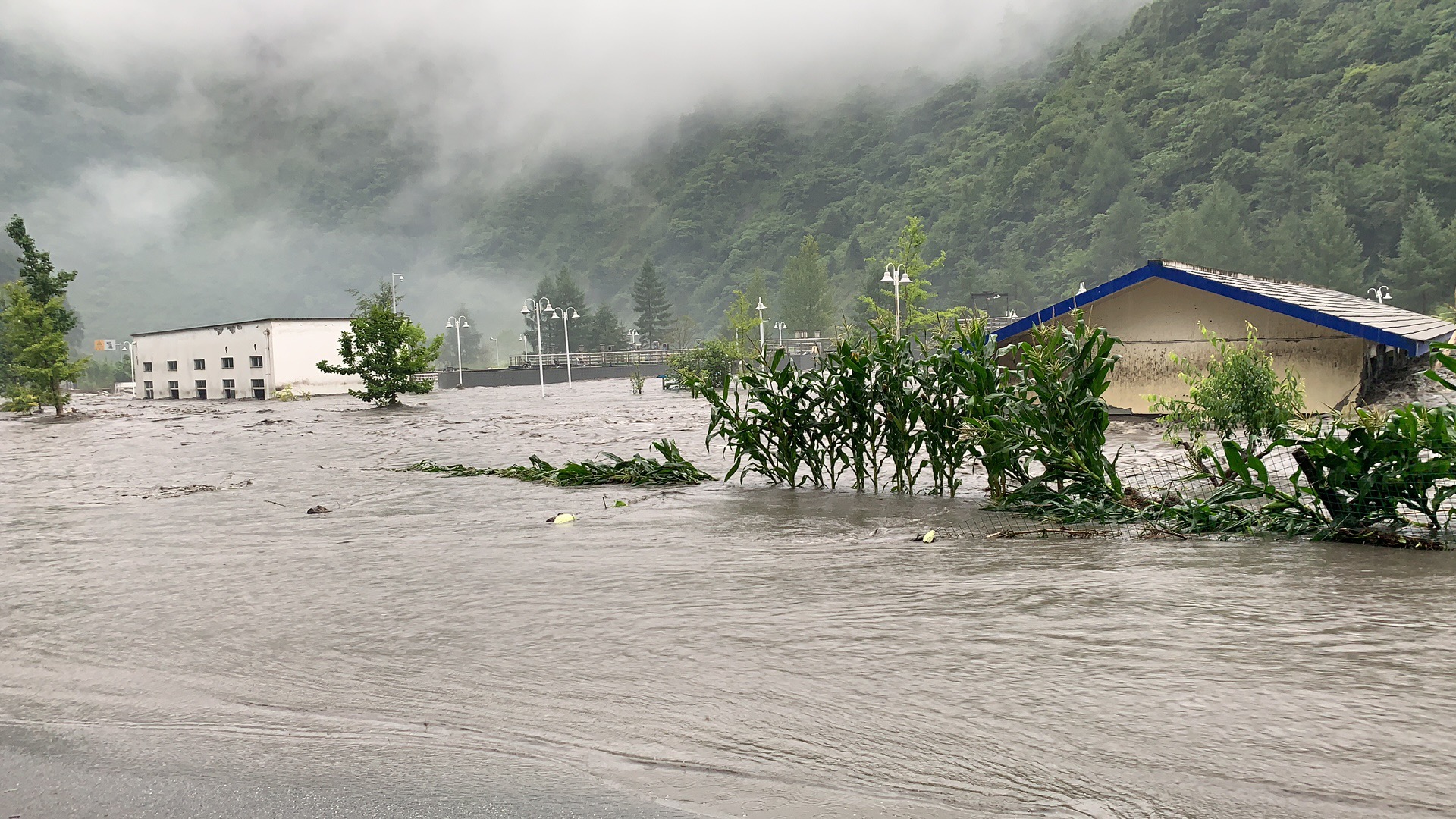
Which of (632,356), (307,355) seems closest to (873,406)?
(307,355)

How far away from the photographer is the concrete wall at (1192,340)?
1981 cm

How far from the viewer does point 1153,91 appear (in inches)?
5404

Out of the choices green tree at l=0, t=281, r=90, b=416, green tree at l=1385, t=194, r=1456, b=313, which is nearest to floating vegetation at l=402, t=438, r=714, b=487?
green tree at l=0, t=281, r=90, b=416

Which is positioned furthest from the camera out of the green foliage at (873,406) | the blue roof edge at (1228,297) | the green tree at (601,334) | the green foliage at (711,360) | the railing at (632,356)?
the green tree at (601,334)

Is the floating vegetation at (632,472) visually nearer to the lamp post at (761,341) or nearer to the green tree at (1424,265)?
the lamp post at (761,341)

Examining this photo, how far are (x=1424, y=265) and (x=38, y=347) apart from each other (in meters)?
91.8

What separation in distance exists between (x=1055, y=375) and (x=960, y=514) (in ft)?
5.99

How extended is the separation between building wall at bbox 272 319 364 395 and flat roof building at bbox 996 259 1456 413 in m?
57.9

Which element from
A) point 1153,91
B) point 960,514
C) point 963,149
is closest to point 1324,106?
point 1153,91

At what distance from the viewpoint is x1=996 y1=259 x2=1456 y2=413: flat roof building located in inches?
774

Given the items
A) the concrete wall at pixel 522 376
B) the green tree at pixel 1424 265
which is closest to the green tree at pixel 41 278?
the concrete wall at pixel 522 376

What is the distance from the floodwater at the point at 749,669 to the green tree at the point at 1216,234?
3630 inches

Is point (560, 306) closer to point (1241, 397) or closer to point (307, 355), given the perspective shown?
point (307, 355)

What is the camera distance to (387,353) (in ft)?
158
